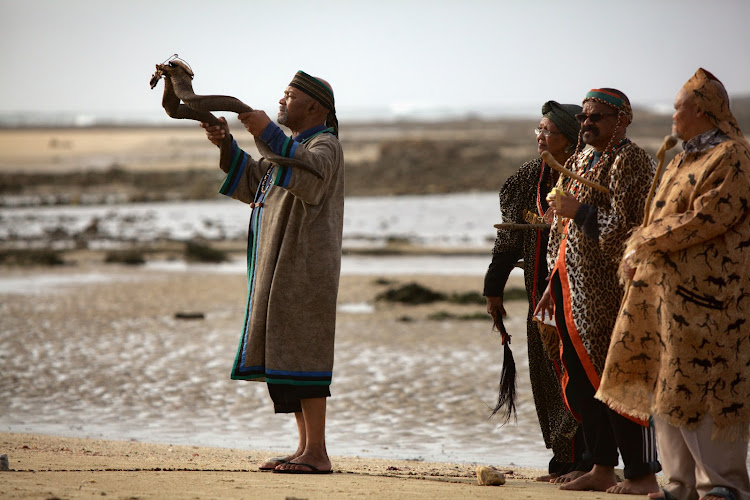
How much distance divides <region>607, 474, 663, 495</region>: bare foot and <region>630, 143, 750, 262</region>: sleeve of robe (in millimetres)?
1147

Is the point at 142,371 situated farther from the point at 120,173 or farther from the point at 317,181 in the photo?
the point at 120,173

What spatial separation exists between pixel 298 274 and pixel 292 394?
1.91ft

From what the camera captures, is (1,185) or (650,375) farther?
(1,185)

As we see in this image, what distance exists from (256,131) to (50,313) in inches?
359

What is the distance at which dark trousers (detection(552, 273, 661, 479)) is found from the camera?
4.63m

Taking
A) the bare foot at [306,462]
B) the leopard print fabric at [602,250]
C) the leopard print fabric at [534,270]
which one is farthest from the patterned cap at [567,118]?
the bare foot at [306,462]

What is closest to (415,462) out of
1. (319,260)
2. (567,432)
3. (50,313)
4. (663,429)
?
(567,432)

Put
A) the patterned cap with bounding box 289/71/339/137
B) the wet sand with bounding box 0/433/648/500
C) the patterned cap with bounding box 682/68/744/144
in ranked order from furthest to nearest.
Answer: the patterned cap with bounding box 289/71/339/137
the wet sand with bounding box 0/433/648/500
the patterned cap with bounding box 682/68/744/144

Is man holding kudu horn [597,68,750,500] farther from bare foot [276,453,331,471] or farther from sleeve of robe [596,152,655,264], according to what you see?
bare foot [276,453,331,471]

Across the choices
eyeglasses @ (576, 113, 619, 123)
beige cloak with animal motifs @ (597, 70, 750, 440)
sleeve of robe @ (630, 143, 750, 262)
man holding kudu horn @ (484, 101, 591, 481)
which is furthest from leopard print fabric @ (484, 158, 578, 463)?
sleeve of robe @ (630, 143, 750, 262)

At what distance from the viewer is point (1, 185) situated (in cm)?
3759

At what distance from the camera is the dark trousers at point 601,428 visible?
15.2ft

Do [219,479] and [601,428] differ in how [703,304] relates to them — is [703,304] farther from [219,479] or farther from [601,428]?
[219,479]

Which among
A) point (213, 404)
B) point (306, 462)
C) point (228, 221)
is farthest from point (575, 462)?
point (228, 221)
